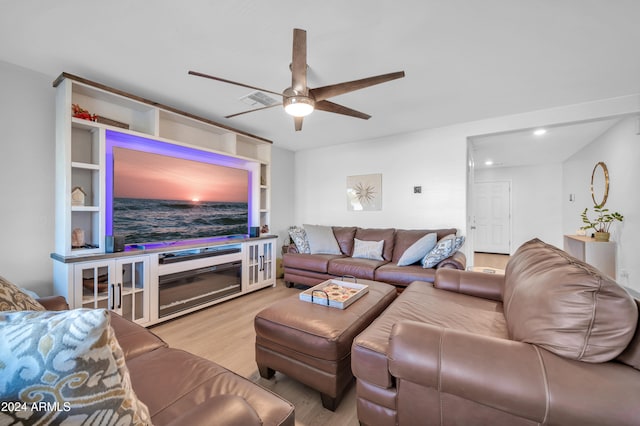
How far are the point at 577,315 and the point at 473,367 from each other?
1.38 ft

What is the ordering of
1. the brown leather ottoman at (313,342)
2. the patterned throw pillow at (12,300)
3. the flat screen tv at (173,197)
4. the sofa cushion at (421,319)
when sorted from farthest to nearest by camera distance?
the flat screen tv at (173,197)
the brown leather ottoman at (313,342)
the sofa cushion at (421,319)
the patterned throw pillow at (12,300)

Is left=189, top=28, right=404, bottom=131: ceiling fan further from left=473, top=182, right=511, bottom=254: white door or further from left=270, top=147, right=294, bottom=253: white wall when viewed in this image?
left=473, top=182, right=511, bottom=254: white door

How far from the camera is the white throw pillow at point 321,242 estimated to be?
3979 mm

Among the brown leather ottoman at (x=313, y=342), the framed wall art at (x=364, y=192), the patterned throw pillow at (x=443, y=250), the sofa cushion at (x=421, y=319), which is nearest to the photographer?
the sofa cushion at (x=421, y=319)

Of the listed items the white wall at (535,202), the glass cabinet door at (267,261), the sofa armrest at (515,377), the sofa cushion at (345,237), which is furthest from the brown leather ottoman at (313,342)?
the white wall at (535,202)

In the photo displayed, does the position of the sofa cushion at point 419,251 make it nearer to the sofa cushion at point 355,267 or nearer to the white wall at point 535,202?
the sofa cushion at point 355,267

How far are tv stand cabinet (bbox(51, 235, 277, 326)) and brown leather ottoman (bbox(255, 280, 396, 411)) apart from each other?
59.8 inches

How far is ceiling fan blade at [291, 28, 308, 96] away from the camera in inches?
58.7

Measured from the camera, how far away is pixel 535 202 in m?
6.27

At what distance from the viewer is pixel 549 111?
3021mm

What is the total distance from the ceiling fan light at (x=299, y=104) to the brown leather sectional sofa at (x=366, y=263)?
2.07 meters

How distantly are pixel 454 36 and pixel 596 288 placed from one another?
1746mm

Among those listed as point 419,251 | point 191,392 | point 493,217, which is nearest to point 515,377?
point 191,392

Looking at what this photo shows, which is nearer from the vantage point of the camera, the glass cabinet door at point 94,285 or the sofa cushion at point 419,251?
the glass cabinet door at point 94,285
